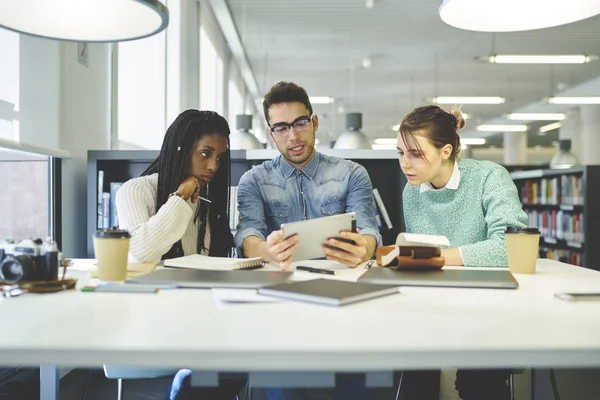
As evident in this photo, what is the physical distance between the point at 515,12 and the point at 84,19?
1149 millimetres

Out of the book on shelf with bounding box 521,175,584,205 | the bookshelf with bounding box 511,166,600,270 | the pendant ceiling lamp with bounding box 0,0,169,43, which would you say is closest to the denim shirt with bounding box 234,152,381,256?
the pendant ceiling lamp with bounding box 0,0,169,43

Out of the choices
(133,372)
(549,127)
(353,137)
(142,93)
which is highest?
(549,127)

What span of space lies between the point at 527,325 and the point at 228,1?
5.66m

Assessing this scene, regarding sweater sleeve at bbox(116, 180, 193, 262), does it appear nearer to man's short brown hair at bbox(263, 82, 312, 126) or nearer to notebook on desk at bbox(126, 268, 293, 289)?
notebook on desk at bbox(126, 268, 293, 289)

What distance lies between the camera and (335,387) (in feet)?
2.38

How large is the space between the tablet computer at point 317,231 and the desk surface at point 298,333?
37 cm

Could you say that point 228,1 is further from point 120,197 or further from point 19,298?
point 19,298

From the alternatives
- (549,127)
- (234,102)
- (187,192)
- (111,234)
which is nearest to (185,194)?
(187,192)

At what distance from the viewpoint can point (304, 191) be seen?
2.00 m

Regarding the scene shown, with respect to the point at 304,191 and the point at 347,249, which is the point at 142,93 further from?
the point at 347,249

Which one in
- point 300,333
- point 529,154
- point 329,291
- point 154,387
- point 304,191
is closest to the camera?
point 300,333

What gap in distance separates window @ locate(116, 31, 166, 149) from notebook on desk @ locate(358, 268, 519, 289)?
2.47 meters

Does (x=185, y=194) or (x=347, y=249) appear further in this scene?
(x=185, y=194)

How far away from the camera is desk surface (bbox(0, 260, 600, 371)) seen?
0.65 m
